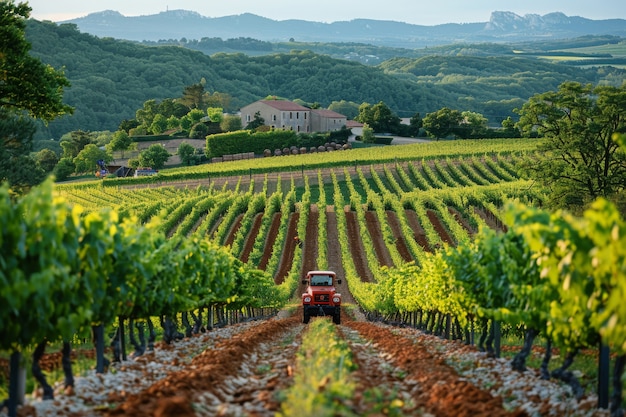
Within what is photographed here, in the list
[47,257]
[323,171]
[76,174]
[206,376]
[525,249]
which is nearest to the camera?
[47,257]

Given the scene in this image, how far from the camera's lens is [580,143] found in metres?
52.9

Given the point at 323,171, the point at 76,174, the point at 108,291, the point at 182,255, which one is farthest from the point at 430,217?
the point at 76,174

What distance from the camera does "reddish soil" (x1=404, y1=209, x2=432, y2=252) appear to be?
216ft

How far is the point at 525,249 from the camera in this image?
1520 cm

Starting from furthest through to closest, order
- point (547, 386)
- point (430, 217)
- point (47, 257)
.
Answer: point (430, 217) → point (547, 386) → point (47, 257)

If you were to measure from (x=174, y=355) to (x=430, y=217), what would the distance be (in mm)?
56324

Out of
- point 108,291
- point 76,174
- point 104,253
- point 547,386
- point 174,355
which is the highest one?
point 104,253

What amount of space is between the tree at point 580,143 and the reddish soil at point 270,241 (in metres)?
20.0

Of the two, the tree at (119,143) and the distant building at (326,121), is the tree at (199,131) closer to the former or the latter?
the tree at (119,143)

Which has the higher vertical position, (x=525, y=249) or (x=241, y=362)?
(x=525, y=249)

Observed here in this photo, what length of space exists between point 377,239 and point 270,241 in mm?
8457

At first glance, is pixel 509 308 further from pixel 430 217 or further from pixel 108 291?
pixel 430 217

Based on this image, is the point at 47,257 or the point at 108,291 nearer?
the point at 47,257

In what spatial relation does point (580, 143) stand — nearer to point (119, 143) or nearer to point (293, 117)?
point (293, 117)
